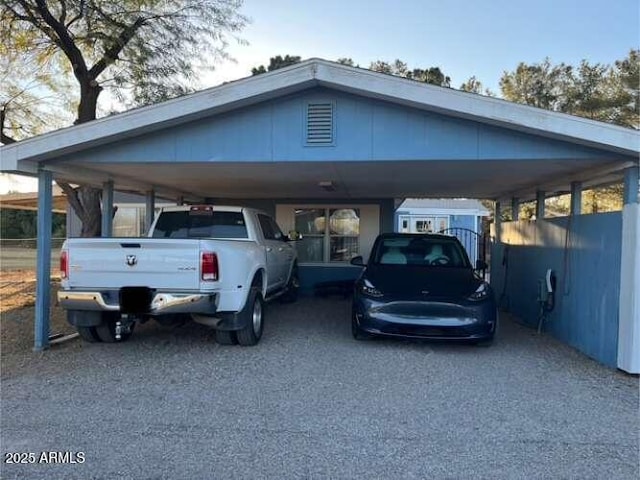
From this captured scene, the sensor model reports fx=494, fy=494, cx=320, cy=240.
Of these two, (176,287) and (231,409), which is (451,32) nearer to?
(176,287)

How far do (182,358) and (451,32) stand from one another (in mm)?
12159

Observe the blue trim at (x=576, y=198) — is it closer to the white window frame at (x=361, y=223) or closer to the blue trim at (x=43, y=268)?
the white window frame at (x=361, y=223)

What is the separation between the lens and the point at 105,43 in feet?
37.2

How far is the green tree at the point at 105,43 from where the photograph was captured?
10922 mm

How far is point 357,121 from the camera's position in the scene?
6465 mm

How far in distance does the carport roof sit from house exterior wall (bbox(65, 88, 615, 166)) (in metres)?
0.13

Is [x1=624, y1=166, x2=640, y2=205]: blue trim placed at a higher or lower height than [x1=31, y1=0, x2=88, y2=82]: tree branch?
lower

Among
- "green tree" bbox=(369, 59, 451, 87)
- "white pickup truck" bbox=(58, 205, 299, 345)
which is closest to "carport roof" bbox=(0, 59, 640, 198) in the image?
"white pickup truck" bbox=(58, 205, 299, 345)

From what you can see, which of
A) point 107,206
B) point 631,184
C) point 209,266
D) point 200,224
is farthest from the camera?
point 107,206

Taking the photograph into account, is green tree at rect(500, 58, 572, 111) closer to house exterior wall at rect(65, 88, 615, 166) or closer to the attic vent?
house exterior wall at rect(65, 88, 615, 166)

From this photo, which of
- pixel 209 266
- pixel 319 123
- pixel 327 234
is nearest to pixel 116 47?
pixel 327 234

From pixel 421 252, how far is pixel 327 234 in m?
4.96

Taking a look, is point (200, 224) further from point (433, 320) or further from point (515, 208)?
point (515, 208)

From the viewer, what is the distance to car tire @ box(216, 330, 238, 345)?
22.0ft
